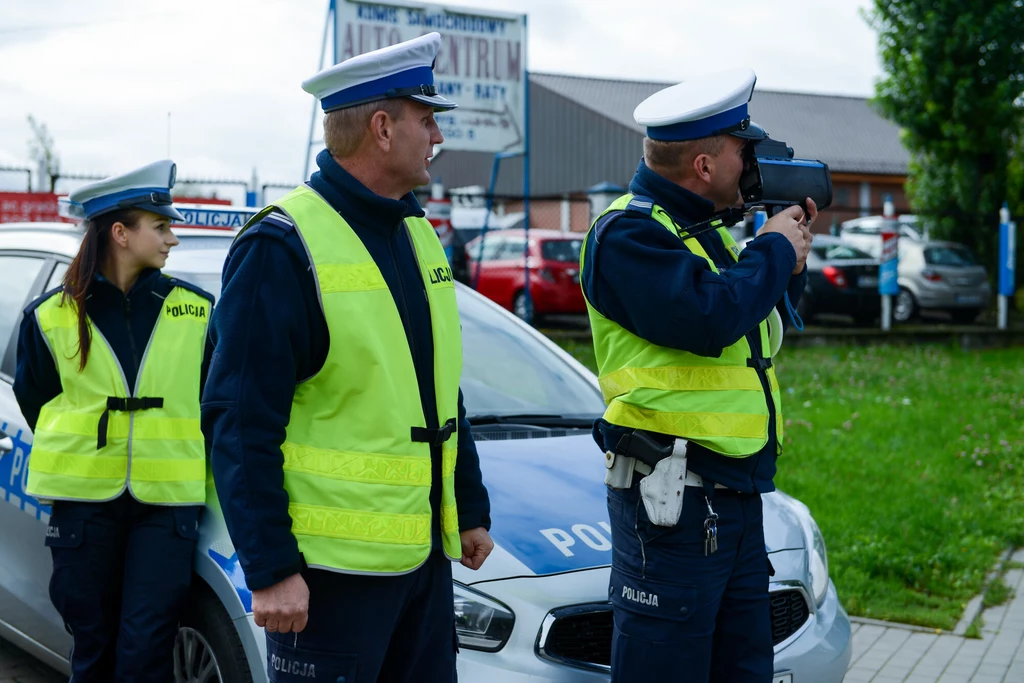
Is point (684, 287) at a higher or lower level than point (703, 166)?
lower

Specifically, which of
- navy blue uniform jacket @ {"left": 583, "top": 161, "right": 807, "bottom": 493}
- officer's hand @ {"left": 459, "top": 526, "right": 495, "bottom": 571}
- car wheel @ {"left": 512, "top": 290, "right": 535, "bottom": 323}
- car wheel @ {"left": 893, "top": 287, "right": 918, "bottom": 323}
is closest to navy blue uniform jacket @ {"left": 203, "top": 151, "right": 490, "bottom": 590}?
officer's hand @ {"left": 459, "top": 526, "right": 495, "bottom": 571}

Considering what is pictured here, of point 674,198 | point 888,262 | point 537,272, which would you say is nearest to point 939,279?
point 888,262

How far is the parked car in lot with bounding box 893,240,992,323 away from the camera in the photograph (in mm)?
17859

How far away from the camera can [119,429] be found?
323 centimetres

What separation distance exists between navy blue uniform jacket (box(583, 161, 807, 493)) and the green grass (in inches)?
120

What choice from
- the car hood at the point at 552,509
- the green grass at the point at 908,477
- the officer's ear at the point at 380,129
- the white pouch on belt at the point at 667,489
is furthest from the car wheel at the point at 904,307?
the officer's ear at the point at 380,129

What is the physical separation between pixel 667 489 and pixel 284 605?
0.99m

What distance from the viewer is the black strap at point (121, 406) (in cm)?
320

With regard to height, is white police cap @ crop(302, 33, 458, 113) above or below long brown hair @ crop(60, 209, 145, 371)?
above

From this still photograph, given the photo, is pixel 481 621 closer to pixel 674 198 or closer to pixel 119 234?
pixel 674 198

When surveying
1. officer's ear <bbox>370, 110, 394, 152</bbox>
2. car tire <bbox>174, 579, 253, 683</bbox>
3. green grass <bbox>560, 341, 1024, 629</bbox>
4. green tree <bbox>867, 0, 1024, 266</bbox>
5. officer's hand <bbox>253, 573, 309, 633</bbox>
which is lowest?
green grass <bbox>560, 341, 1024, 629</bbox>

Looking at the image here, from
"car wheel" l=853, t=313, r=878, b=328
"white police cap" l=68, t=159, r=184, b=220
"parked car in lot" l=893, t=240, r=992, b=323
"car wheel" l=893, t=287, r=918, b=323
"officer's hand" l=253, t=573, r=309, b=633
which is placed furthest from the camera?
"car wheel" l=893, t=287, r=918, b=323

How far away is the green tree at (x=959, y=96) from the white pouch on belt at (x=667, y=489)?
17259mm

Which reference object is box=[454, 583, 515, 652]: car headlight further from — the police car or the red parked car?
the red parked car
